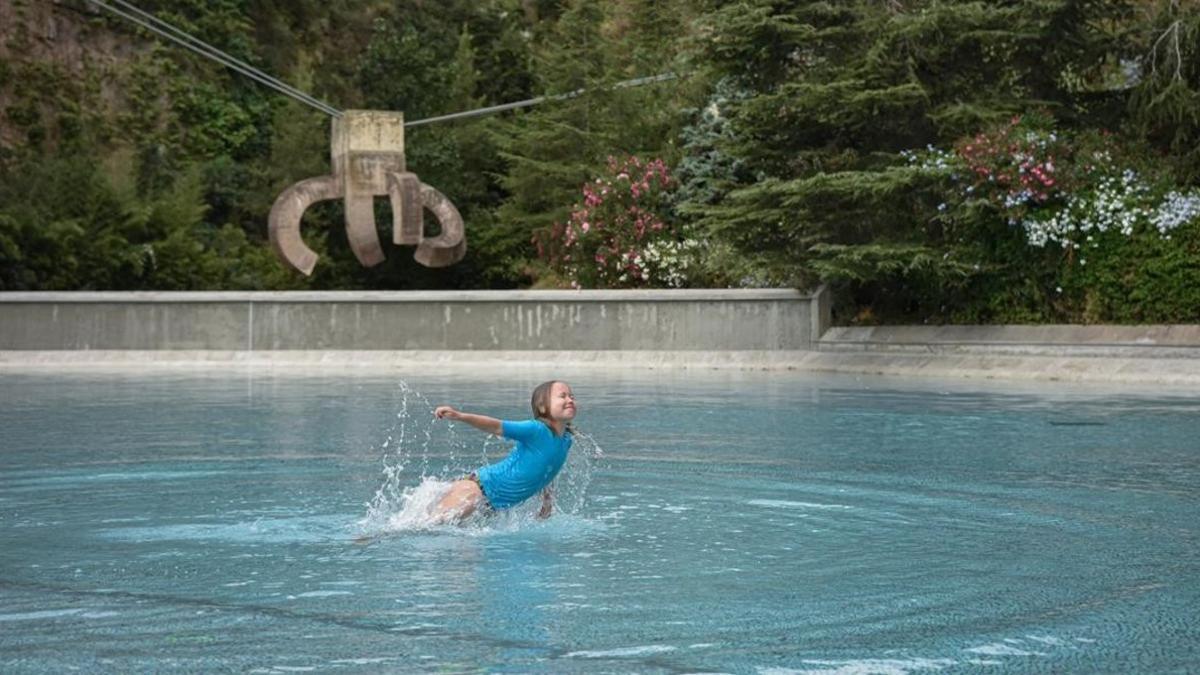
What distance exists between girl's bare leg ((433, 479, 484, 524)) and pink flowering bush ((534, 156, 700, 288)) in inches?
910

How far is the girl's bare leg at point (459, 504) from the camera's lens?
31.8 ft

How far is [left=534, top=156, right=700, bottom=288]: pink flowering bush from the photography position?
3297 centimetres

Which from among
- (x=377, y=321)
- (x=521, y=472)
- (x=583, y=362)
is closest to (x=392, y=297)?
(x=377, y=321)

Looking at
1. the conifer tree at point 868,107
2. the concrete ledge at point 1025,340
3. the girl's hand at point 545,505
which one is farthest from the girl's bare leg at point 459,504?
the conifer tree at point 868,107

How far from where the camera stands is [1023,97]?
2906 centimetres

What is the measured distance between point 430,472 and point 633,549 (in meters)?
4.08

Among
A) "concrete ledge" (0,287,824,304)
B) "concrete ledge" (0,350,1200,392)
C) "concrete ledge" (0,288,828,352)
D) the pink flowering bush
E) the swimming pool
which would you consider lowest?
the swimming pool

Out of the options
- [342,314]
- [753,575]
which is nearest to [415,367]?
[342,314]

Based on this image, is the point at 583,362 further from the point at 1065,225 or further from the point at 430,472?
the point at 430,472

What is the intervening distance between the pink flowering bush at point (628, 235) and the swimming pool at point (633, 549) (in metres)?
15.6

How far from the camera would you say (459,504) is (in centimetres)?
967

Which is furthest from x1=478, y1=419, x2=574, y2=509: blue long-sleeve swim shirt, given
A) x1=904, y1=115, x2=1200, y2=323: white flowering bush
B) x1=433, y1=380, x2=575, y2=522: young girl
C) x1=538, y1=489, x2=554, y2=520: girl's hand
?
x1=904, y1=115, x2=1200, y2=323: white flowering bush

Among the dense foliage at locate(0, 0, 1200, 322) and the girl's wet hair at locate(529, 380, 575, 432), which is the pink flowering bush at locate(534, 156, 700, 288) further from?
the girl's wet hair at locate(529, 380, 575, 432)

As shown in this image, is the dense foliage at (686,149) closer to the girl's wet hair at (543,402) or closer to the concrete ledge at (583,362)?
the concrete ledge at (583,362)
